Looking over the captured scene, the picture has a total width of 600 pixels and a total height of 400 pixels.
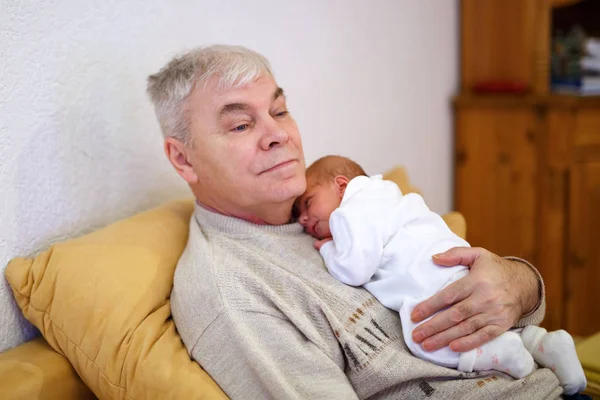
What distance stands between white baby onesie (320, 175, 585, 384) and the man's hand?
0.02m

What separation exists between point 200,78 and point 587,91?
6.64ft

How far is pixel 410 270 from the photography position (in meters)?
1.27

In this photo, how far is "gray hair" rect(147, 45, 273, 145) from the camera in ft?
4.57

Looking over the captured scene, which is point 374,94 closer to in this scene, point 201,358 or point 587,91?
point 587,91

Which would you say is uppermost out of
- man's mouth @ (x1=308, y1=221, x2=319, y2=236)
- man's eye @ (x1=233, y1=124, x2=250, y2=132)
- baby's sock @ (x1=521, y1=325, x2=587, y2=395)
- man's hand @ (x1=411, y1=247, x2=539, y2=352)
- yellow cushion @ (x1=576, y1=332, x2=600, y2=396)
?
man's eye @ (x1=233, y1=124, x2=250, y2=132)

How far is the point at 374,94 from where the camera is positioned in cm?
258

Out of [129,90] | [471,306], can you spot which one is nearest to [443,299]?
[471,306]

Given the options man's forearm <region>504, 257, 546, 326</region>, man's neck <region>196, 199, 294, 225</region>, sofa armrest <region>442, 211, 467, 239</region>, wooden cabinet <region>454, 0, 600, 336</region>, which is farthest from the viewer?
wooden cabinet <region>454, 0, 600, 336</region>

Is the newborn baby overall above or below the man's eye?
below

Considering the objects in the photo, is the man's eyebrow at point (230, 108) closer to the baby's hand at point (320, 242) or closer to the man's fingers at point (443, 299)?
the baby's hand at point (320, 242)

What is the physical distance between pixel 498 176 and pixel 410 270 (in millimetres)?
1844

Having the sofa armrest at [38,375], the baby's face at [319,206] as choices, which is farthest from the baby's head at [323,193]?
the sofa armrest at [38,375]

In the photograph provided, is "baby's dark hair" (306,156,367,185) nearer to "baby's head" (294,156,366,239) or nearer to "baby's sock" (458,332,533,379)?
"baby's head" (294,156,366,239)

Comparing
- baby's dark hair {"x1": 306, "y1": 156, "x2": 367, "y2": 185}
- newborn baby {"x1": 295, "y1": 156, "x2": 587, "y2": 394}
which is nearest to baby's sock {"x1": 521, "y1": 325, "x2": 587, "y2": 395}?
newborn baby {"x1": 295, "y1": 156, "x2": 587, "y2": 394}
